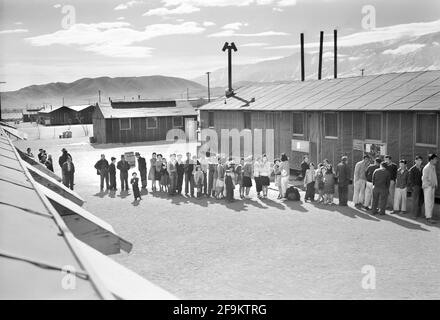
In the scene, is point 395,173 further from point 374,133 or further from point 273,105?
point 273,105

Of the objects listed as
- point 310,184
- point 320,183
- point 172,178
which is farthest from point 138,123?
point 320,183

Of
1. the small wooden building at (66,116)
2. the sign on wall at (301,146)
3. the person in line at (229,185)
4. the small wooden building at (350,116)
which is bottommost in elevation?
the person in line at (229,185)

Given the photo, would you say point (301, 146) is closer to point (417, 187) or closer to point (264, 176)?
point (264, 176)

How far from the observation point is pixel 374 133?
758 inches

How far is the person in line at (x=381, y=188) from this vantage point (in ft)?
50.1

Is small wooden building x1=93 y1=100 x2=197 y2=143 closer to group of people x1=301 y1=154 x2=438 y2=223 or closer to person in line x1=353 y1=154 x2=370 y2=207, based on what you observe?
group of people x1=301 y1=154 x2=438 y2=223

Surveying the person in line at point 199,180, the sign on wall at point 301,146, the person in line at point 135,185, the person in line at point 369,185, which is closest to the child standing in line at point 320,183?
the person in line at point 369,185

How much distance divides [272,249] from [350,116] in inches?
433

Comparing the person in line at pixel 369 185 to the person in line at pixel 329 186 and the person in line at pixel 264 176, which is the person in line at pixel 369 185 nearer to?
the person in line at pixel 329 186

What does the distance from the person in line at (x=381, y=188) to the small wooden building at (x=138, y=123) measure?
32.0 meters

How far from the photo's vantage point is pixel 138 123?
146 feet
